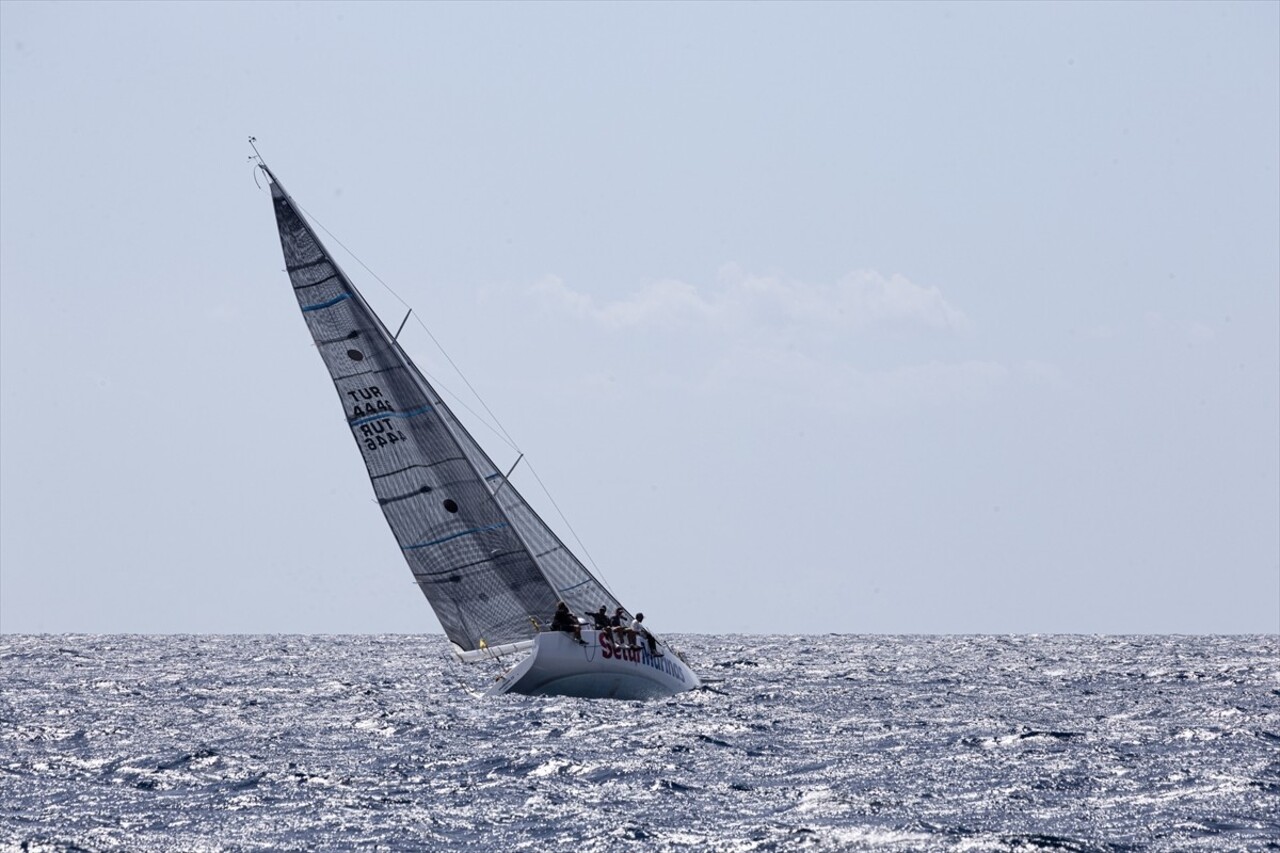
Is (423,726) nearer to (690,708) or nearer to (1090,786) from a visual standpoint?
(690,708)

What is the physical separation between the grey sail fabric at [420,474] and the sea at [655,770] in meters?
2.19

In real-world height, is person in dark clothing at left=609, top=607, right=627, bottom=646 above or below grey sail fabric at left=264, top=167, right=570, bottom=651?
below

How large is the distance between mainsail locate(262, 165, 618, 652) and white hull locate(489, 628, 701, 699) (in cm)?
146

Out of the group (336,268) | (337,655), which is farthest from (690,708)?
(337,655)

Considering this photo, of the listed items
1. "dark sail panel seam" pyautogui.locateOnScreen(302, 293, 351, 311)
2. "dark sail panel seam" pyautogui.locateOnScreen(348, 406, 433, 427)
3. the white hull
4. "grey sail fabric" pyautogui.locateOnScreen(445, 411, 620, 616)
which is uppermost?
"dark sail panel seam" pyautogui.locateOnScreen(302, 293, 351, 311)

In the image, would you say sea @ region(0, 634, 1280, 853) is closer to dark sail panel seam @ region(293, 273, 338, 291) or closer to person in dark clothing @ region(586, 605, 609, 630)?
person in dark clothing @ region(586, 605, 609, 630)

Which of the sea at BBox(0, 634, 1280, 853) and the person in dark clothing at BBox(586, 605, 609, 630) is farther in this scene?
the person in dark clothing at BBox(586, 605, 609, 630)

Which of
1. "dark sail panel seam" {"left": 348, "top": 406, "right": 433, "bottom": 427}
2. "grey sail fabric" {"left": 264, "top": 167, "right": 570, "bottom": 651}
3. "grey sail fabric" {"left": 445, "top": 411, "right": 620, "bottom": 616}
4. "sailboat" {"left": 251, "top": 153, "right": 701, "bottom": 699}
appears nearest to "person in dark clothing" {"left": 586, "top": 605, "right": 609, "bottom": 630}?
"sailboat" {"left": 251, "top": 153, "right": 701, "bottom": 699}

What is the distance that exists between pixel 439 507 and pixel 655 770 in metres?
9.28

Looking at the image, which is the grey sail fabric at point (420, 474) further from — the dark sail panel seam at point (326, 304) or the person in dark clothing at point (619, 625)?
the person in dark clothing at point (619, 625)

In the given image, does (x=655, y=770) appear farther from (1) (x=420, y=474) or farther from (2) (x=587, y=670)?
(1) (x=420, y=474)

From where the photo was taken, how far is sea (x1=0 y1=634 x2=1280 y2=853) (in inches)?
730

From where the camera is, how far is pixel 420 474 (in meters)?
31.6

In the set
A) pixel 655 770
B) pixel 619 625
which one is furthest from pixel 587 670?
pixel 655 770
